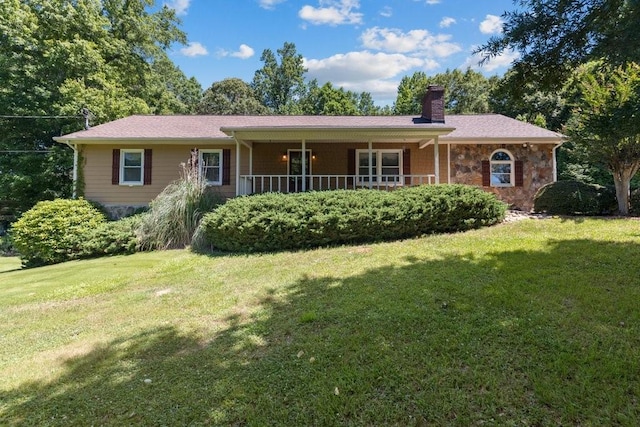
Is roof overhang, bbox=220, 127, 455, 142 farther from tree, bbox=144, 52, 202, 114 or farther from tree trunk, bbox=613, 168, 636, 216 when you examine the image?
tree, bbox=144, 52, 202, 114

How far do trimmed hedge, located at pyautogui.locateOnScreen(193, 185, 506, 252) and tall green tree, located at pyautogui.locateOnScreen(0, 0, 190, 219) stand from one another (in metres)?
12.6

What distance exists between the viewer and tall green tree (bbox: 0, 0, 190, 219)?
1586cm

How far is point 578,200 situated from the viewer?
9.16 metres

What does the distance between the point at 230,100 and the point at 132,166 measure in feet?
83.2

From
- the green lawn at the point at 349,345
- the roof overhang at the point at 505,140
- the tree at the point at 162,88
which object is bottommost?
the green lawn at the point at 349,345

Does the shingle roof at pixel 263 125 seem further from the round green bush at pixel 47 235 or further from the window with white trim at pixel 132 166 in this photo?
the round green bush at pixel 47 235

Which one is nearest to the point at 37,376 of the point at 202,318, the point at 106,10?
the point at 202,318

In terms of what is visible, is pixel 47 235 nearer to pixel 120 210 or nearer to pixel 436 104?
pixel 120 210

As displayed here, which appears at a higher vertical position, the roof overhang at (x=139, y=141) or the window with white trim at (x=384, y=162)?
the roof overhang at (x=139, y=141)

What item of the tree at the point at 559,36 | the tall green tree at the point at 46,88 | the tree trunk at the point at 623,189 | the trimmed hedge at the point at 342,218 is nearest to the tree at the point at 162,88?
the tall green tree at the point at 46,88

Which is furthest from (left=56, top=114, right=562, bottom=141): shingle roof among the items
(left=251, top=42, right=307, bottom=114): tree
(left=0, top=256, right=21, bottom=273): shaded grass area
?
(left=251, top=42, right=307, bottom=114): tree

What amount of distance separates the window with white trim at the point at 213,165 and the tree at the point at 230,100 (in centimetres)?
2310

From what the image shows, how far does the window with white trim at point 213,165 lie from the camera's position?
12.5 meters

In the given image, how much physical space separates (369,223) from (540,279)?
3788 millimetres
